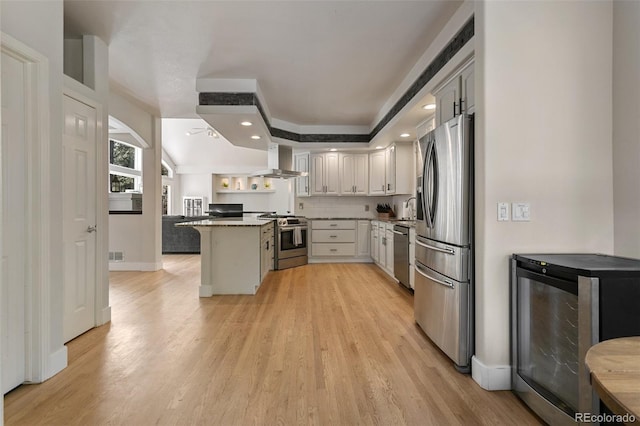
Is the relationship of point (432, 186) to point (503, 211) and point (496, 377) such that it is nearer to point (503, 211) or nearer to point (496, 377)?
point (503, 211)

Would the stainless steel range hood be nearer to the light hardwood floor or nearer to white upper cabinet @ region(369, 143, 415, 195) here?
white upper cabinet @ region(369, 143, 415, 195)

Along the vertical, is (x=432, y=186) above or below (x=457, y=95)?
below

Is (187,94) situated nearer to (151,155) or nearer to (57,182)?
(151,155)

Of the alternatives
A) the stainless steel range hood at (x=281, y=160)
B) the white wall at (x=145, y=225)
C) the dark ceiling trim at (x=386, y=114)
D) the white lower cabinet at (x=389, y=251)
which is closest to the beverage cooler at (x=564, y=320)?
the dark ceiling trim at (x=386, y=114)

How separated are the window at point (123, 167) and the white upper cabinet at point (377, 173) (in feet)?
22.8

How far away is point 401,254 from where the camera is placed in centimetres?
429

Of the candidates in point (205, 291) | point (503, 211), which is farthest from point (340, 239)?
point (503, 211)

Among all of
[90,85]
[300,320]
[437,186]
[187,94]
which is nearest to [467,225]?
[437,186]

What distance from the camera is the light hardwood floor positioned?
169cm

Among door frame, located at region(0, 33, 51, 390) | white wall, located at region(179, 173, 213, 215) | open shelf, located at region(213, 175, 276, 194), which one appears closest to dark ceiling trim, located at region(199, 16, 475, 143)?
door frame, located at region(0, 33, 51, 390)

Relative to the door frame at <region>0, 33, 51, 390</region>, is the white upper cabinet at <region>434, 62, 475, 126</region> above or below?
above

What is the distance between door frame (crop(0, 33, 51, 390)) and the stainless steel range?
12.1ft

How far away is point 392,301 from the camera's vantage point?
Result: 374cm

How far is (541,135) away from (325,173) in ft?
15.0
